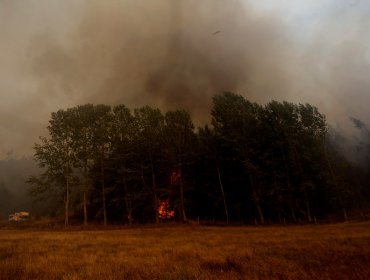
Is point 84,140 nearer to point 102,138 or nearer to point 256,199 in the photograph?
point 102,138

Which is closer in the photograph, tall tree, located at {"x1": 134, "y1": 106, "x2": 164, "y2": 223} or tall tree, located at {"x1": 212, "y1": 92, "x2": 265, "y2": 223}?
tall tree, located at {"x1": 212, "y1": 92, "x2": 265, "y2": 223}

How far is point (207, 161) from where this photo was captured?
5541 cm

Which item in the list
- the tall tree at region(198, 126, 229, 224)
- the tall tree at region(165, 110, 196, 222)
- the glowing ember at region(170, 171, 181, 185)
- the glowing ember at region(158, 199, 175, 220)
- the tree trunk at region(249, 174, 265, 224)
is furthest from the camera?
the glowing ember at region(158, 199, 175, 220)

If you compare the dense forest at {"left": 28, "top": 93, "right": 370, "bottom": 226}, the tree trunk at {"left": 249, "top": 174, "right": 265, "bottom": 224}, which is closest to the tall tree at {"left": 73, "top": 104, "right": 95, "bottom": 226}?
the dense forest at {"left": 28, "top": 93, "right": 370, "bottom": 226}

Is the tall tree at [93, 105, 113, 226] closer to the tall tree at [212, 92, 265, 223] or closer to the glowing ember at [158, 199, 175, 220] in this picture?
the glowing ember at [158, 199, 175, 220]

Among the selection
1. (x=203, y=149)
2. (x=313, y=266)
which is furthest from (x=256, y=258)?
(x=203, y=149)

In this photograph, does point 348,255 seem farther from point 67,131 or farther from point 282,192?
point 67,131

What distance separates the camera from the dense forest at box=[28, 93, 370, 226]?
A: 4925cm


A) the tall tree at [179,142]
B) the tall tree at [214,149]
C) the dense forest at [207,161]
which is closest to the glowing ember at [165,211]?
the dense forest at [207,161]

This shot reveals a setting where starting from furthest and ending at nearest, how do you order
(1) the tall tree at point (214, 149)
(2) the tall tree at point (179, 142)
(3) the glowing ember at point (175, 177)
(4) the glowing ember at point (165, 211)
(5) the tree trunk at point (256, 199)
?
1. (4) the glowing ember at point (165, 211)
2. (3) the glowing ember at point (175, 177)
3. (1) the tall tree at point (214, 149)
4. (2) the tall tree at point (179, 142)
5. (5) the tree trunk at point (256, 199)

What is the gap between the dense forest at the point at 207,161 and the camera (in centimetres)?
4925

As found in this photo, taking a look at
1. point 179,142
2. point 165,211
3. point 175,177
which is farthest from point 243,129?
point 165,211

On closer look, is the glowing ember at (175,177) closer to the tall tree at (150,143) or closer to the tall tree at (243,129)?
the tall tree at (150,143)

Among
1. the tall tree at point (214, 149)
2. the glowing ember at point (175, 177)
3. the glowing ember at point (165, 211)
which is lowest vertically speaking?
the glowing ember at point (165, 211)
